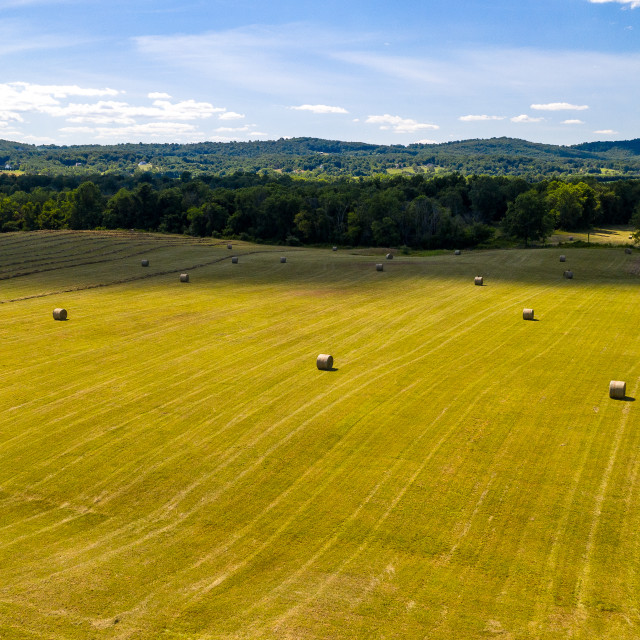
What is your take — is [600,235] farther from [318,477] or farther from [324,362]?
[318,477]

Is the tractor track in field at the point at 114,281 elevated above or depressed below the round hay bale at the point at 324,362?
above

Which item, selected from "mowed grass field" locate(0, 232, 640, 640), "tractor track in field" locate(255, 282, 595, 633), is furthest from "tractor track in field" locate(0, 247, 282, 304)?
"tractor track in field" locate(255, 282, 595, 633)

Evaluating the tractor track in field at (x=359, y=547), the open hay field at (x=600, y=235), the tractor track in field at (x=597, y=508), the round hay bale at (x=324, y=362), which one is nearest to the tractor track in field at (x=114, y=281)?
the round hay bale at (x=324, y=362)

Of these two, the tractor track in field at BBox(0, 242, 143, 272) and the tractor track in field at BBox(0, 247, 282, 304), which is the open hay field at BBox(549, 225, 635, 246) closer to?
the tractor track in field at BBox(0, 247, 282, 304)

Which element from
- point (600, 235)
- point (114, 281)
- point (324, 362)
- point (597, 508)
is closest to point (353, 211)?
point (600, 235)

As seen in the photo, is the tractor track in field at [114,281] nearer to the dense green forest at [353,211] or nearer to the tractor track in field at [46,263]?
the tractor track in field at [46,263]

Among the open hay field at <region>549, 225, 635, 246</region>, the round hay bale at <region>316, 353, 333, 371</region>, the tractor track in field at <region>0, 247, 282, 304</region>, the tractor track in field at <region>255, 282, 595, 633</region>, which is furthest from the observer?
the open hay field at <region>549, 225, 635, 246</region>
